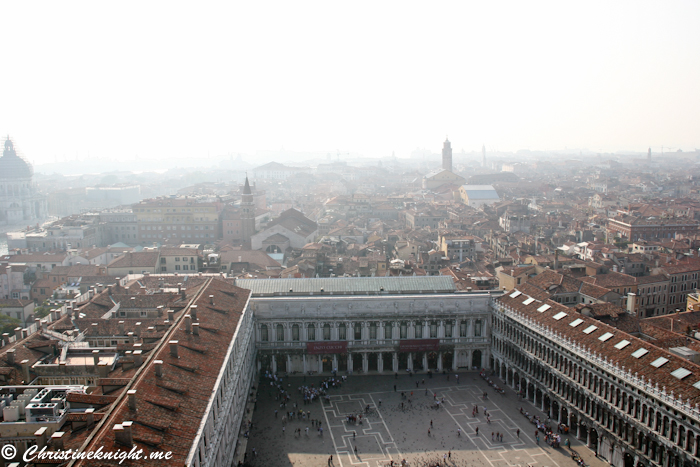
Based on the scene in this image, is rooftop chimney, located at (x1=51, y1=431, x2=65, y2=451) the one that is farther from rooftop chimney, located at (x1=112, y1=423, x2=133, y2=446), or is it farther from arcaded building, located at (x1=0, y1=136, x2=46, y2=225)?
arcaded building, located at (x1=0, y1=136, x2=46, y2=225)

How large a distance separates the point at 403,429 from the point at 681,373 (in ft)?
61.2

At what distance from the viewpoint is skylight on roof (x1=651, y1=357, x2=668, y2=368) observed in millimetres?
34287

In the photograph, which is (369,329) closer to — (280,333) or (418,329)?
(418,329)

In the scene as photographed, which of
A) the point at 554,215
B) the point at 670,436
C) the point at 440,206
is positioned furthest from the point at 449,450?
the point at 440,206

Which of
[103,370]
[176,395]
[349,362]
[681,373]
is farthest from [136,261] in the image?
[681,373]

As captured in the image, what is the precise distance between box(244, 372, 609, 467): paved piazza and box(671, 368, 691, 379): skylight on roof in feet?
26.4

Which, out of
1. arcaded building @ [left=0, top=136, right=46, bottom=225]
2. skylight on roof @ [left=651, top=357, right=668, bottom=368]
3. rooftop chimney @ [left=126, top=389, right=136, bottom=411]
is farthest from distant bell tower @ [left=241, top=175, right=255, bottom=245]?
arcaded building @ [left=0, top=136, right=46, bottom=225]

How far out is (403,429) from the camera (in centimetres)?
4188

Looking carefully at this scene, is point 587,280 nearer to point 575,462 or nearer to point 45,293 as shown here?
point 575,462

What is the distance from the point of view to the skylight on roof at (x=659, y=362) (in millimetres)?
34287

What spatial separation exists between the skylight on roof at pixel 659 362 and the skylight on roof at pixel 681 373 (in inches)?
40.3

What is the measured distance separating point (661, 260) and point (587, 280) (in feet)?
71.2

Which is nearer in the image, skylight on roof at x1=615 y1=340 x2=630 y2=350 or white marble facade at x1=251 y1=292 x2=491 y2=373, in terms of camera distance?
skylight on roof at x1=615 y1=340 x2=630 y2=350

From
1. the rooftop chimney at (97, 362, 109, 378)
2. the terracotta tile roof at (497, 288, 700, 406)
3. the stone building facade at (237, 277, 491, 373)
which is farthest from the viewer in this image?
the stone building facade at (237, 277, 491, 373)
